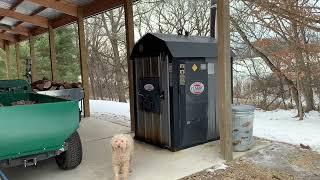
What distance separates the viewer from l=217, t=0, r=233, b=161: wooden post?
4.36 meters

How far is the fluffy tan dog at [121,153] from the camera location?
3.72 metres

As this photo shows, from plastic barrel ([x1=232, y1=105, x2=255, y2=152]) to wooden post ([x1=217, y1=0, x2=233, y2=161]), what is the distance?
34 cm

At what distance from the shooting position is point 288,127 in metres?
6.35

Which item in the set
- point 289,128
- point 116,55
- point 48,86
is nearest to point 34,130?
point 48,86

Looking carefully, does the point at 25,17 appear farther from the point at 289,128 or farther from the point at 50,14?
the point at 289,128

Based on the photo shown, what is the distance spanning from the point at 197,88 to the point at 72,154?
6.57 ft

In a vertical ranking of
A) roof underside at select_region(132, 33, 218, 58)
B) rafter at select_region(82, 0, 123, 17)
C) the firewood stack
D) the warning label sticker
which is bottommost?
the firewood stack

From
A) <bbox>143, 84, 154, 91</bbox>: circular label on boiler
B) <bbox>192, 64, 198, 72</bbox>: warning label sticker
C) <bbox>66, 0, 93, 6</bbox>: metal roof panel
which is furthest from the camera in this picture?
<bbox>66, 0, 93, 6</bbox>: metal roof panel

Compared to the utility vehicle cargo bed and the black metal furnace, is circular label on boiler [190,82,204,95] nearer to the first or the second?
the black metal furnace

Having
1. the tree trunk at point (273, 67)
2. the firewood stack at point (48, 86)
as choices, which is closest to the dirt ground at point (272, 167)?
the tree trunk at point (273, 67)

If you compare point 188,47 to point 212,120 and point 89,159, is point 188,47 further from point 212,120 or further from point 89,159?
point 89,159

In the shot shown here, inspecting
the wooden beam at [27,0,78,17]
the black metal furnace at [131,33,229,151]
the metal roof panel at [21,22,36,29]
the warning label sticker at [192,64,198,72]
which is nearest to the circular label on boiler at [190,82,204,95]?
the black metal furnace at [131,33,229,151]

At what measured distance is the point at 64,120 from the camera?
3627 mm

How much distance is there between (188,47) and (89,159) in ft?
7.00
